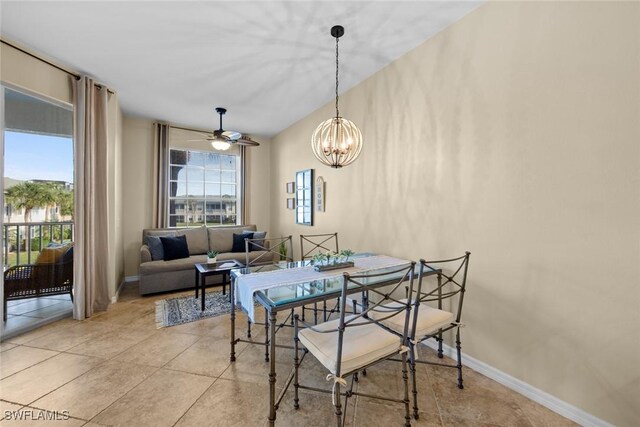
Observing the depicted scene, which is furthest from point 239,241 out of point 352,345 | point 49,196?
point 352,345

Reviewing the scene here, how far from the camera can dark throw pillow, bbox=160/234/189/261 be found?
4.37 m

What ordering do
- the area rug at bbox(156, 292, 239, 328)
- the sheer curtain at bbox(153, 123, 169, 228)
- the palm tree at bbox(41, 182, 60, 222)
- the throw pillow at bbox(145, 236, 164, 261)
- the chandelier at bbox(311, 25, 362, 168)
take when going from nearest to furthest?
the chandelier at bbox(311, 25, 362, 168), the palm tree at bbox(41, 182, 60, 222), the area rug at bbox(156, 292, 239, 328), the throw pillow at bbox(145, 236, 164, 261), the sheer curtain at bbox(153, 123, 169, 228)

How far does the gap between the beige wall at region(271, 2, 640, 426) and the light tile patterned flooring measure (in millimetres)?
439

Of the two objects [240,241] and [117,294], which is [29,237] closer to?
[117,294]

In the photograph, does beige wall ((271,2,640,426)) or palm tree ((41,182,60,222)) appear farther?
palm tree ((41,182,60,222))

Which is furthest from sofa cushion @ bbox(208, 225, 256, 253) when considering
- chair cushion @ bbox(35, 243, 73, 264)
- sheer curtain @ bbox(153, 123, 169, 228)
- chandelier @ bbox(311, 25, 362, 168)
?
chandelier @ bbox(311, 25, 362, 168)

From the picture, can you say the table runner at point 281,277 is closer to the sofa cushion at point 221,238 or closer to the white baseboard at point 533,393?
the white baseboard at point 533,393

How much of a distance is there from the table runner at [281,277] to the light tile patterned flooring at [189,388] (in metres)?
0.63

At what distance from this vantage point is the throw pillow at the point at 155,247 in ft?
14.0

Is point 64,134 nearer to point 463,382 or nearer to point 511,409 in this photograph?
point 463,382

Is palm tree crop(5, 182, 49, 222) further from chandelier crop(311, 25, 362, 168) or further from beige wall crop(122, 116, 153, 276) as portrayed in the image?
chandelier crop(311, 25, 362, 168)

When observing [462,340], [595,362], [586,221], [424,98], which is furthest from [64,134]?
[595,362]

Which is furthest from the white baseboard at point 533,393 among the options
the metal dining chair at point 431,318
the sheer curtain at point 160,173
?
the sheer curtain at point 160,173

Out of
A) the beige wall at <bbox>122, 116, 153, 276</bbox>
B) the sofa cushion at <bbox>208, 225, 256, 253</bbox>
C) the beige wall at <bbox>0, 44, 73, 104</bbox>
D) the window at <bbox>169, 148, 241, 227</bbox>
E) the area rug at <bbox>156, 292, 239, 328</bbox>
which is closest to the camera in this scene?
the beige wall at <bbox>0, 44, 73, 104</bbox>
